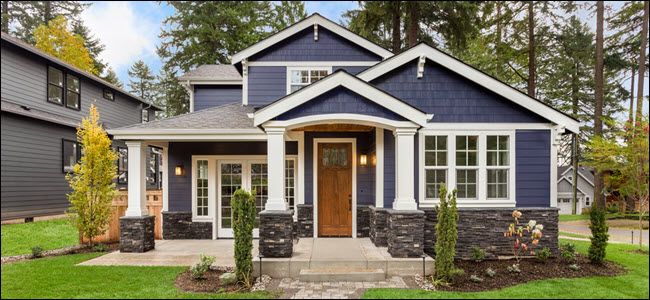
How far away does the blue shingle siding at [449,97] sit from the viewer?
670 centimetres

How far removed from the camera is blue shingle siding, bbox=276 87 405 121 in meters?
5.87

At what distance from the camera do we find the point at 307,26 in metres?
8.52

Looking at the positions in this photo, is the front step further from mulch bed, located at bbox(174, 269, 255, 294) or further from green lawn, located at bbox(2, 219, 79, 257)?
green lawn, located at bbox(2, 219, 79, 257)

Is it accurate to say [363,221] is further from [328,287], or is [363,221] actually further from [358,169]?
[328,287]

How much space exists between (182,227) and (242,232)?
4080 mm

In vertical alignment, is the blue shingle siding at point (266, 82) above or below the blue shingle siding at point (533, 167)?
above

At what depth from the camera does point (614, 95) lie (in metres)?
16.4

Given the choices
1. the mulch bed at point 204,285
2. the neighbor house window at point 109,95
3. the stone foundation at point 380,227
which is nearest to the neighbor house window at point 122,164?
the neighbor house window at point 109,95

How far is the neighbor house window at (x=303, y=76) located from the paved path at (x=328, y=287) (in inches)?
209

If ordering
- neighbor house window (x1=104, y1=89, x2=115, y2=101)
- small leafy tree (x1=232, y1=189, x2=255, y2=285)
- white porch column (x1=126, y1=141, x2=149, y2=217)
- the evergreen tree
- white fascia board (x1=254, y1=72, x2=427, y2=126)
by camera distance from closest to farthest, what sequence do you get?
small leafy tree (x1=232, y1=189, x2=255, y2=285), white fascia board (x1=254, y1=72, x2=427, y2=126), white porch column (x1=126, y1=141, x2=149, y2=217), neighbor house window (x1=104, y1=89, x2=115, y2=101), the evergreen tree

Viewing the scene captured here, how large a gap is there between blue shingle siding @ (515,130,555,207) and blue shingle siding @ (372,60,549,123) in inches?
14.7

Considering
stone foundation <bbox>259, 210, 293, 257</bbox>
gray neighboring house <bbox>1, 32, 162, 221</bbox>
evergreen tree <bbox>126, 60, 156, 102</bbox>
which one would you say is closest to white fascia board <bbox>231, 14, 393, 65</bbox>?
stone foundation <bbox>259, 210, 293, 257</bbox>

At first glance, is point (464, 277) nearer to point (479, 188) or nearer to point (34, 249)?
point (479, 188)

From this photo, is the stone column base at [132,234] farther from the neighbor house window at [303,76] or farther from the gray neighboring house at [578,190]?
the gray neighboring house at [578,190]
